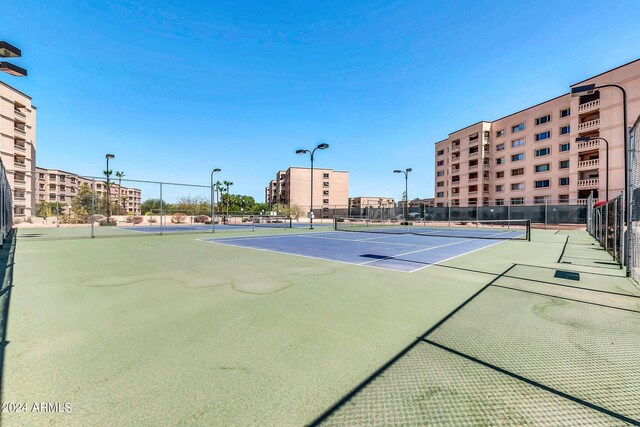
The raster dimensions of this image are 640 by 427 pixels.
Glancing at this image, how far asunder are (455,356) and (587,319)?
280cm

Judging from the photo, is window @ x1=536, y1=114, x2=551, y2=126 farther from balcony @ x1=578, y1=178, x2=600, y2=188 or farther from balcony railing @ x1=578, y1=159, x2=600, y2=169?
balcony @ x1=578, y1=178, x2=600, y2=188

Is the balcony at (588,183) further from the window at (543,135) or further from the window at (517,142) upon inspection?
the window at (517,142)

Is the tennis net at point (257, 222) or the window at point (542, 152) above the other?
the window at point (542, 152)

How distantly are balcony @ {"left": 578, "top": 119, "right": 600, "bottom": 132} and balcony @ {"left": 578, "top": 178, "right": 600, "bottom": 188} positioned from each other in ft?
25.2

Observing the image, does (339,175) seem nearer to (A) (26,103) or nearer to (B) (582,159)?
(B) (582,159)

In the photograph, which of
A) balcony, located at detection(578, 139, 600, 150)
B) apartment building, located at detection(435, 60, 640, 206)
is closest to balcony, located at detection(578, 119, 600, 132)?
apartment building, located at detection(435, 60, 640, 206)

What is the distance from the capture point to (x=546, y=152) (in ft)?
149

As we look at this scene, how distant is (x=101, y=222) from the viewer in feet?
106

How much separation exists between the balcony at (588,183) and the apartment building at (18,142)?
8448 centimetres

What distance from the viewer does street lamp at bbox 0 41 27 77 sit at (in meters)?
6.43

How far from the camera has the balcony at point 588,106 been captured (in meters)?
38.3

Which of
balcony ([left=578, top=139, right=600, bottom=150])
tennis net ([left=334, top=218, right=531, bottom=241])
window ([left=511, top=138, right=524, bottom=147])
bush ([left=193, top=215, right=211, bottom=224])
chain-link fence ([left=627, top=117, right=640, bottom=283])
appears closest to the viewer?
chain-link fence ([left=627, top=117, right=640, bottom=283])

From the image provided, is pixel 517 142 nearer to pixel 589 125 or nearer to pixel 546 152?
pixel 546 152

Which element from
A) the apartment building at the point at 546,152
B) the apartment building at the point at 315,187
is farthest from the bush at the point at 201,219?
the apartment building at the point at 315,187
